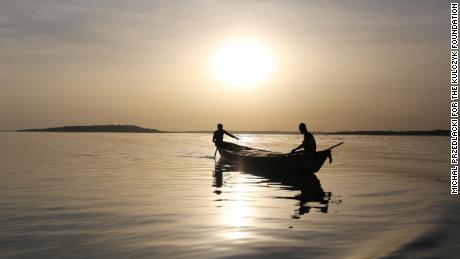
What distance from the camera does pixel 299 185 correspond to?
67.7 ft

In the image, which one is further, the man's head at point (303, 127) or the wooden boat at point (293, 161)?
the wooden boat at point (293, 161)

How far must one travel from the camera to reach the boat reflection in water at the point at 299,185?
47.3ft

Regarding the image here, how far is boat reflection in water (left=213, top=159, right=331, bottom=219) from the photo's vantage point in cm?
1441

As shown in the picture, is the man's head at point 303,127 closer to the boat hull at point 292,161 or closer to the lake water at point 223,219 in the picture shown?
the boat hull at point 292,161

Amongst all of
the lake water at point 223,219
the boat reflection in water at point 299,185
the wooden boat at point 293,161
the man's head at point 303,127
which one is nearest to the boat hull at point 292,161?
the wooden boat at point 293,161

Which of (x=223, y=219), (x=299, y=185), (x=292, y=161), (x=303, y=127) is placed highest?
(x=303, y=127)

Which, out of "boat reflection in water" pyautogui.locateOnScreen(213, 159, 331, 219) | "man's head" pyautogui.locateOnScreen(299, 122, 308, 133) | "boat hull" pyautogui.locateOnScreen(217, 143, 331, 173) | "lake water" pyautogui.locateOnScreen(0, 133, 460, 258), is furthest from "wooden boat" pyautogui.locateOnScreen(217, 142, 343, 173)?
"lake water" pyautogui.locateOnScreen(0, 133, 460, 258)

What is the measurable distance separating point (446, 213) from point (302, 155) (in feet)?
33.4

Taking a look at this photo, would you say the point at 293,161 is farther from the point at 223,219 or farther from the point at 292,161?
the point at 223,219

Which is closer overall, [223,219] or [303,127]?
[223,219]

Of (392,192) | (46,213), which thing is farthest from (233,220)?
(392,192)

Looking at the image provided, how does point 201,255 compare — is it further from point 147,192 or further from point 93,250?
point 147,192

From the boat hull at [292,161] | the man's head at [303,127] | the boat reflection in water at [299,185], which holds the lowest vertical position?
the boat reflection in water at [299,185]

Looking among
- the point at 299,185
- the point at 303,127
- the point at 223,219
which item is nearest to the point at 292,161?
the point at 303,127
